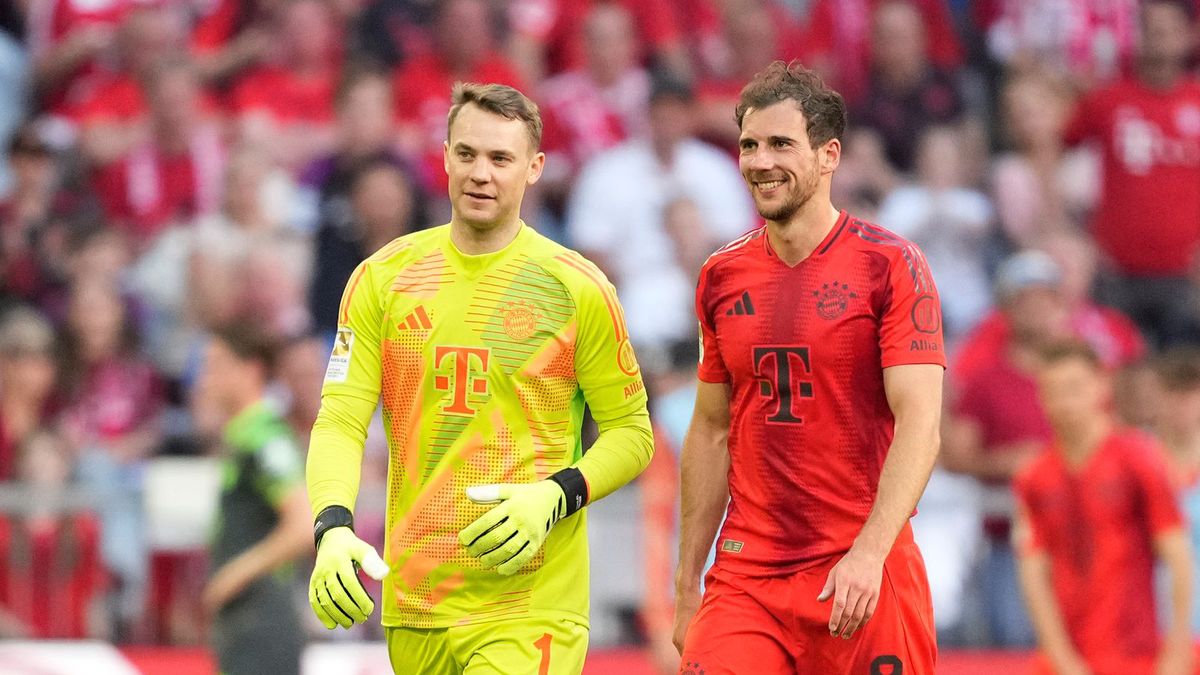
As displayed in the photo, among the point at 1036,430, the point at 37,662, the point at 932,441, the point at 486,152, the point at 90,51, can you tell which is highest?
the point at 90,51

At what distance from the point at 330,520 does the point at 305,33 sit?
26.0 feet

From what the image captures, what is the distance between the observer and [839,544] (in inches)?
237

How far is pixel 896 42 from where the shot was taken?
1360 cm

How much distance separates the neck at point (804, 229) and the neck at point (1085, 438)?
125 inches

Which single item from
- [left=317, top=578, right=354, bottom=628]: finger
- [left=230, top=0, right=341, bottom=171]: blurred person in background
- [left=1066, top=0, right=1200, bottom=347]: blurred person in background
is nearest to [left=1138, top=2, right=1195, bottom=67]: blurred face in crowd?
[left=1066, top=0, right=1200, bottom=347]: blurred person in background

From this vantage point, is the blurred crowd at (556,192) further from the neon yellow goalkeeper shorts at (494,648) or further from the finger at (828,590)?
the finger at (828,590)

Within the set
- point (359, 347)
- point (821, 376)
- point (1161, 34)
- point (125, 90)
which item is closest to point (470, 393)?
point (359, 347)

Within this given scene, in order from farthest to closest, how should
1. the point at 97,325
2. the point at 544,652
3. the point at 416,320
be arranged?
the point at 97,325 → the point at 416,320 → the point at 544,652

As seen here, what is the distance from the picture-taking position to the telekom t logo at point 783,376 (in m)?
6.06

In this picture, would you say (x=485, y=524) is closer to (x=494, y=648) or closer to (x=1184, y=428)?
(x=494, y=648)

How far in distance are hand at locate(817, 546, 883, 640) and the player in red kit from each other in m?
0.12

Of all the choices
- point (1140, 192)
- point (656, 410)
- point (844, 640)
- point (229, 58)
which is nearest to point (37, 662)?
point (656, 410)

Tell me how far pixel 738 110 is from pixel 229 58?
795 centimetres

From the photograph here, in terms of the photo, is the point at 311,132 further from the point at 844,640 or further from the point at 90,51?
the point at 844,640
